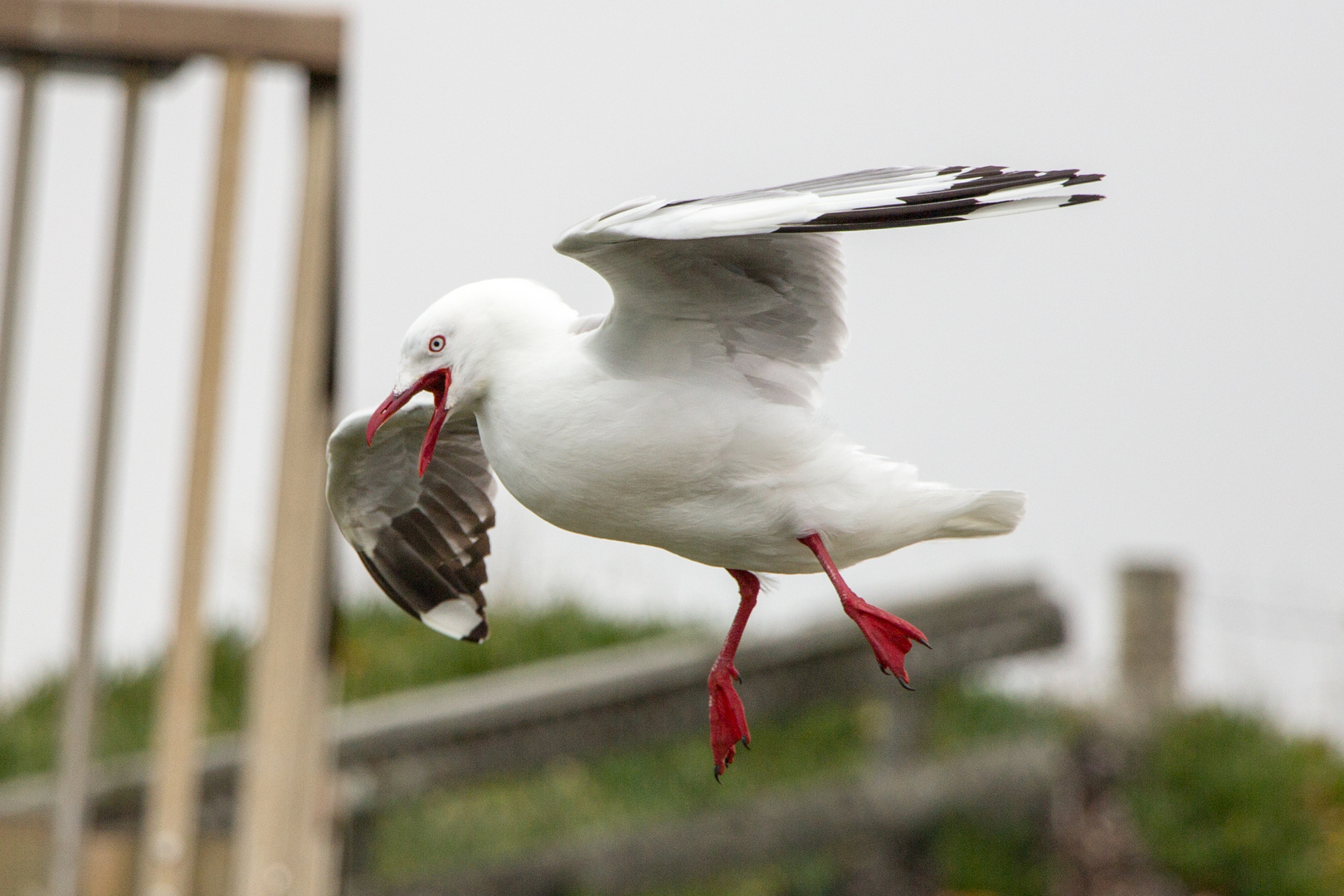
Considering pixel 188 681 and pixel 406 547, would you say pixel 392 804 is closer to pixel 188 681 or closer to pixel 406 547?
pixel 188 681

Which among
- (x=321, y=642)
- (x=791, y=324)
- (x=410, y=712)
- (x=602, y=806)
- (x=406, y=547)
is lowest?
(x=602, y=806)

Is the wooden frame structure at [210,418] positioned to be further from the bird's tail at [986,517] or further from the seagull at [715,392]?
the bird's tail at [986,517]

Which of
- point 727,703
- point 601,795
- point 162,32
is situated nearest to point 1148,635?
point 601,795

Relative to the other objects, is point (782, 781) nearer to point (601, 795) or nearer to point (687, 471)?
point (601, 795)

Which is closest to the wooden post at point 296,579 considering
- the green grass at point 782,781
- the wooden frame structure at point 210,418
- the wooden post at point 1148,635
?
the wooden frame structure at point 210,418

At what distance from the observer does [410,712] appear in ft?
17.5

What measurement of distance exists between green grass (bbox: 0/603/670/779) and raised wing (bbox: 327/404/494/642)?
3024mm

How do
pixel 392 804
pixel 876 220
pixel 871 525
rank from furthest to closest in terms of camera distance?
pixel 392 804
pixel 871 525
pixel 876 220

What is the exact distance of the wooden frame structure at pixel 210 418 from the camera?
4.47 metres

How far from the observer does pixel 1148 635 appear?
6848 mm

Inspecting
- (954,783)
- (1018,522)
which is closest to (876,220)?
(1018,522)

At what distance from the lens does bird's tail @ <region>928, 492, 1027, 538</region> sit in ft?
7.36

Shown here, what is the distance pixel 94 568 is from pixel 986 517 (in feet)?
9.89

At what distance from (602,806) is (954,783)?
123 cm
